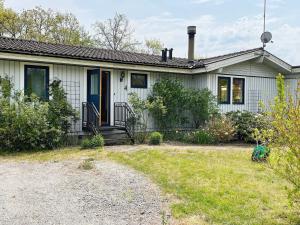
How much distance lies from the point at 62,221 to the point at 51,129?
5405mm

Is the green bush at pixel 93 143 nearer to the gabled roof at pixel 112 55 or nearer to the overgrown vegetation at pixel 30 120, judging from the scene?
the overgrown vegetation at pixel 30 120

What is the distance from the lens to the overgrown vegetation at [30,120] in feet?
28.9

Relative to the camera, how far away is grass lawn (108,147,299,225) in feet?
14.6

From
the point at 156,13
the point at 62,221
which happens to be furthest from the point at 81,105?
the point at 156,13

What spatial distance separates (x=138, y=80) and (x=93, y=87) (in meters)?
1.95

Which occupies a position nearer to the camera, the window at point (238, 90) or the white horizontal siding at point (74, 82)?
the white horizontal siding at point (74, 82)

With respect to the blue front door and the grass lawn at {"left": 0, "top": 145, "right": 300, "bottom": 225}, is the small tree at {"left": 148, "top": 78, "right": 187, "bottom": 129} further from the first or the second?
the grass lawn at {"left": 0, "top": 145, "right": 300, "bottom": 225}

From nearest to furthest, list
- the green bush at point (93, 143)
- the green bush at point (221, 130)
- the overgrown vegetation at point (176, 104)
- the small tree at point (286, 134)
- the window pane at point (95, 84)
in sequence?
the small tree at point (286, 134), the green bush at point (93, 143), the window pane at point (95, 84), the green bush at point (221, 130), the overgrown vegetation at point (176, 104)

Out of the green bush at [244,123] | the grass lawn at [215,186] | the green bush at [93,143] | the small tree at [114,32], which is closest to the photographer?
the grass lawn at [215,186]

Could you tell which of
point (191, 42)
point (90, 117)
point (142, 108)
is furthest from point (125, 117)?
point (191, 42)

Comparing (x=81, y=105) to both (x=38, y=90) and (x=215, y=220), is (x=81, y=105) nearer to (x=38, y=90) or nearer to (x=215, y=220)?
(x=38, y=90)

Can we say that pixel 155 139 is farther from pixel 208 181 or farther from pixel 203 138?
pixel 208 181

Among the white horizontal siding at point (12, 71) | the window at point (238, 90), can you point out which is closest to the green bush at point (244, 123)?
the window at point (238, 90)

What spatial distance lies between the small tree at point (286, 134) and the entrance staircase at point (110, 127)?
22.8 ft
